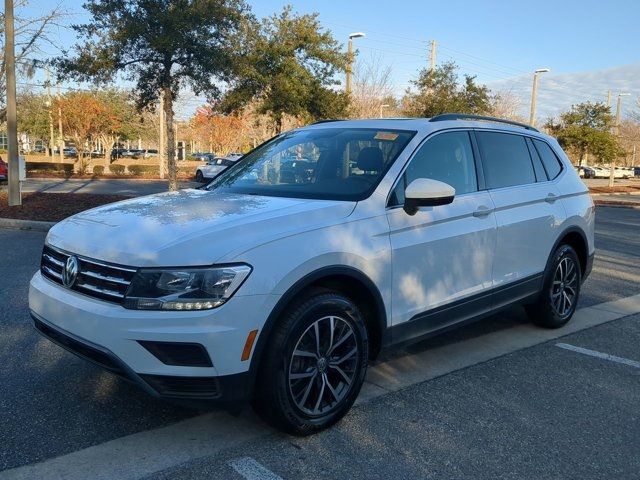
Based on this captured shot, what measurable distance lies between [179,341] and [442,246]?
1.99 m

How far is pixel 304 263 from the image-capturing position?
125 inches

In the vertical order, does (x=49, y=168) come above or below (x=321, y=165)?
below

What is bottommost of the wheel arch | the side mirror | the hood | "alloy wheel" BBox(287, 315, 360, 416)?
"alloy wheel" BBox(287, 315, 360, 416)

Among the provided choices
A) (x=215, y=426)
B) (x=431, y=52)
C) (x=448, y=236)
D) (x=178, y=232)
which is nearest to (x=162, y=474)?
(x=215, y=426)

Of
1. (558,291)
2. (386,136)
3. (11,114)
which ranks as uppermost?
(11,114)

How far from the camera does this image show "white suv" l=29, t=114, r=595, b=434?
2.90 m

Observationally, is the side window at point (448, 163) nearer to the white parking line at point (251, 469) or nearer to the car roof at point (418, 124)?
the car roof at point (418, 124)

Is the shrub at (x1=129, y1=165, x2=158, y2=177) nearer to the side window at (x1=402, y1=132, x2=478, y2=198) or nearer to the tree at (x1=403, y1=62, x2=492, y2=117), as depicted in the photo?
the tree at (x1=403, y1=62, x2=492, y2=117)

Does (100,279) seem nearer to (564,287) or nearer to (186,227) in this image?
(186,227)

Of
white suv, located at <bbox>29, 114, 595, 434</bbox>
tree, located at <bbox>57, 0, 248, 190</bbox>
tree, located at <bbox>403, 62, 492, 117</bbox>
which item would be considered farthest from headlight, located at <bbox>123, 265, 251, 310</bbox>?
tree, located at <bbox>403, 62, 492, 117</bbox>

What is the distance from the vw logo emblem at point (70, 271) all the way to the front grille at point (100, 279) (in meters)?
0.02

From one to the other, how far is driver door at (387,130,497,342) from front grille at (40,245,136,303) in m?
1.63

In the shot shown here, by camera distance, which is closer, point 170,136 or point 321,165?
point 321,165

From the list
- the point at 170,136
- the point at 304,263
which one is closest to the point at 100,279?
the point at 304,263
